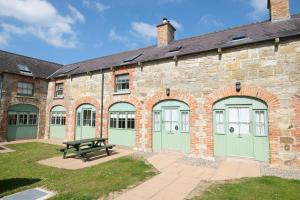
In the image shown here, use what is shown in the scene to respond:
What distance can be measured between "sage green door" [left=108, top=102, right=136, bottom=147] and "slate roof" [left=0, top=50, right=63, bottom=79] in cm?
924

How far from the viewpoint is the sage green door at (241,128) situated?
8.80m

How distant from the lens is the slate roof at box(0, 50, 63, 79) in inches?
654

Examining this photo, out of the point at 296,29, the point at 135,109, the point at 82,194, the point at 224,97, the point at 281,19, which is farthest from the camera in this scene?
the point at 135,109

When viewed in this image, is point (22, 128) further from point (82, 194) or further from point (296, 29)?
point (296, 29)

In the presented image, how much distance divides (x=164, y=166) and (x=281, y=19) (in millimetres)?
9973

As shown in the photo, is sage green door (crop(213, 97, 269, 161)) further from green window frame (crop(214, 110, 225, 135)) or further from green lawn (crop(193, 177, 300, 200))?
green lawn (crop(193, 177, 300, 200))

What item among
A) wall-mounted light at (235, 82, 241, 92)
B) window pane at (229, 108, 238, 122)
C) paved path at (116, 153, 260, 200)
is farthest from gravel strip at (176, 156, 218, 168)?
wall-mounted light at (235, 82, 241, 92)

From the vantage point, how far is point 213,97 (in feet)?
32.2

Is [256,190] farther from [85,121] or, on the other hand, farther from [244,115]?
[85,121]

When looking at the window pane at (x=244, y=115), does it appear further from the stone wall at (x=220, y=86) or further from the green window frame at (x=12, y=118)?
the green window frame at (x=12, y=118)

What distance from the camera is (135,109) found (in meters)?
12.4

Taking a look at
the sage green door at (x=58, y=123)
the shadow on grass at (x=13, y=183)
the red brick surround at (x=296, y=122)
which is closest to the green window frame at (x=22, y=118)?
the sage green door at (x=58, y=123)

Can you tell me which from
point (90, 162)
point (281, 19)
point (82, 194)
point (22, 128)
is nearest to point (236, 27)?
point (281, 19)

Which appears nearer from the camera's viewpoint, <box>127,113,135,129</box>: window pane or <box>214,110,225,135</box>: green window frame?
<box>214,110,225,135</box>: green window frame
